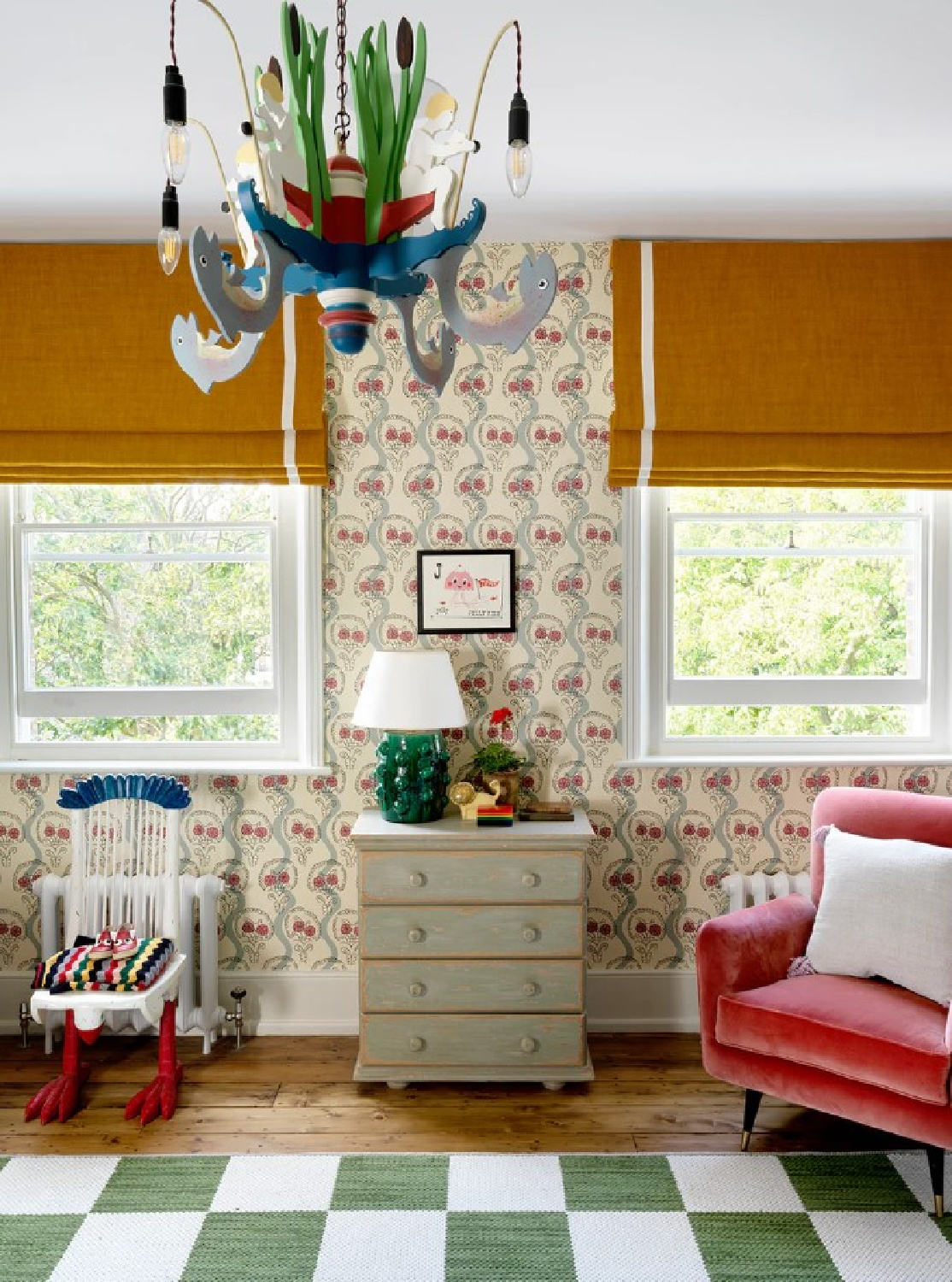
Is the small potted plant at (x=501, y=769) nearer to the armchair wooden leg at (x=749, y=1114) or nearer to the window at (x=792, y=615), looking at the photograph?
the window at (x=792, y=615)

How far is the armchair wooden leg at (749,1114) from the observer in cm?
308

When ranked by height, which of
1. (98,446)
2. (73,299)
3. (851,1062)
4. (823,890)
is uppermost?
(73,299)

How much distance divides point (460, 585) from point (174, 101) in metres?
2.45

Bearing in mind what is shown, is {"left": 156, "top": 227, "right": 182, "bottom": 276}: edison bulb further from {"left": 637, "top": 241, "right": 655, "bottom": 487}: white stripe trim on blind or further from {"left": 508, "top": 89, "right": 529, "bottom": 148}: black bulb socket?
{"left": 637, "top": 241, "right": 655, "bottom": 487}: white stripe trim on blind

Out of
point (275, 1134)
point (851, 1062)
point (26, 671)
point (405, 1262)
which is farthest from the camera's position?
point (26, 671)

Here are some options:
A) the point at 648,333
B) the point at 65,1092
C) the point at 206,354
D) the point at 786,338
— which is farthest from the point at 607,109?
the point at 65,1092

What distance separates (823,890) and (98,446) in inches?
104

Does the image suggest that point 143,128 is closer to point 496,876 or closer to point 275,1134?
point 496,876

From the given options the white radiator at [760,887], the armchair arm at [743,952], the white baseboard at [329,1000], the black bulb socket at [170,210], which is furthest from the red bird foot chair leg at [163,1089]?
the black bulb socket at [170,210]

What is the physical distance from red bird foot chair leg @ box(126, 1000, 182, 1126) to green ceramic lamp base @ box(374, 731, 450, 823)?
2.88ft

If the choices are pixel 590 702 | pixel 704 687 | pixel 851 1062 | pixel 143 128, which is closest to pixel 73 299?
pixel 143 128

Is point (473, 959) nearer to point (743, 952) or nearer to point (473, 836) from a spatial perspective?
point (473, 836)

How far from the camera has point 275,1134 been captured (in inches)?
126

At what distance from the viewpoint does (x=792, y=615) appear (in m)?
4.00
